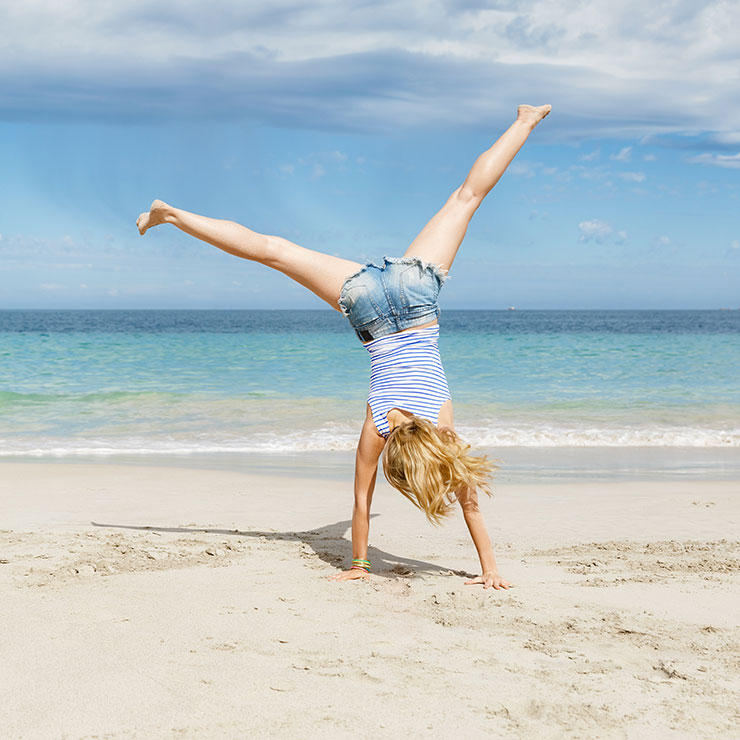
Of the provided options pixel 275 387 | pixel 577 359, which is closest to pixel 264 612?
pixel 275 387

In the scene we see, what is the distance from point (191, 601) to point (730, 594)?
314 cm

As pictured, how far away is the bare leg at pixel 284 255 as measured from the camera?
4.88 metres

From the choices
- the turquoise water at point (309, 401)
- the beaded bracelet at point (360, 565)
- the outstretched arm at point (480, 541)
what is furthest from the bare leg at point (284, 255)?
the turquoise water at point (309, 401)

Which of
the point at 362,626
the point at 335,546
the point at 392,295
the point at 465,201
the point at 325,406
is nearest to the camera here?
the point at 362,626

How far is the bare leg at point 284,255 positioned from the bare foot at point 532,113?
1.69 metres

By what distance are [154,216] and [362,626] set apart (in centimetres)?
303

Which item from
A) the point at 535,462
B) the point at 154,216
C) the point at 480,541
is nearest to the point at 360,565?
the point at 480,541

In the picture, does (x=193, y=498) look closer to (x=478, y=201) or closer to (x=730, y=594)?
(x=478, y=201)

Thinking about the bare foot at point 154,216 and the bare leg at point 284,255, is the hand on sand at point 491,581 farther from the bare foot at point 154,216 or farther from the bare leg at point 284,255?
the bare foot at point 154,216

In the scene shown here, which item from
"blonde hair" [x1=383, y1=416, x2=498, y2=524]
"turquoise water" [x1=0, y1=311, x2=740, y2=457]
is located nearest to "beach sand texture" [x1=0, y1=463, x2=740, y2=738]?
"blonde hair" [x1=383, y1=416, x2=498, y2=524]

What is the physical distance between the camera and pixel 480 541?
4883 millimetres

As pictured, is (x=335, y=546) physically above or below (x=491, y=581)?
below

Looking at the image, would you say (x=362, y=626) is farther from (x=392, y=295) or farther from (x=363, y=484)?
(x=392, y=295)

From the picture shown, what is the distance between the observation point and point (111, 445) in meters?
11.2
